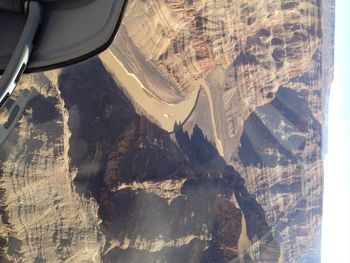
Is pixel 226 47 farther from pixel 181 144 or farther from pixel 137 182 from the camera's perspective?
pixel 137 182

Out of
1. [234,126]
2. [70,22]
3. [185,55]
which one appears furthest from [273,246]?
[70,22]

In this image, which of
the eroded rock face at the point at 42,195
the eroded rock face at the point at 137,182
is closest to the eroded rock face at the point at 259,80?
the eroded rock face at the point at 137,182

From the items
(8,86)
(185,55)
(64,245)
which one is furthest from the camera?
(185,55)

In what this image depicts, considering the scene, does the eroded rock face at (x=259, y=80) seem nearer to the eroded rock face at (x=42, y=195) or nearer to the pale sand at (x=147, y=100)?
the pale sand at (x=147, y=100)

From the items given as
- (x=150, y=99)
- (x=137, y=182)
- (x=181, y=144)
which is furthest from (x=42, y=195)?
(x=181, y=144)

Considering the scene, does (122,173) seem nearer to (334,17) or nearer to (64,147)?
(64,147)

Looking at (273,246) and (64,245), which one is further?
(273,246)

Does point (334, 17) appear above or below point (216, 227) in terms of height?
above
